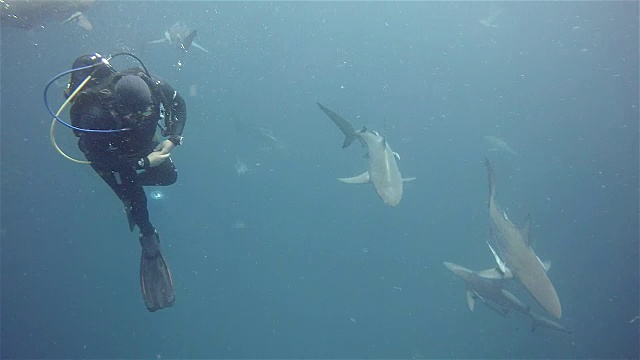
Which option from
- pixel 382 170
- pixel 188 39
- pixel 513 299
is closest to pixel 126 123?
pixel 382 170

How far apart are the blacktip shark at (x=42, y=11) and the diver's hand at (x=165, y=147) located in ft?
38.9

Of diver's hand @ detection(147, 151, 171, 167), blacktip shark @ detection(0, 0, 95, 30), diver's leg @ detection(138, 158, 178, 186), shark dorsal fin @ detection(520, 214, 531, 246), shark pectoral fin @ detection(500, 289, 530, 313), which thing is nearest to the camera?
diver's hand @ detection(147, 151, 171, 167)

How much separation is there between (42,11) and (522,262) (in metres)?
16.5

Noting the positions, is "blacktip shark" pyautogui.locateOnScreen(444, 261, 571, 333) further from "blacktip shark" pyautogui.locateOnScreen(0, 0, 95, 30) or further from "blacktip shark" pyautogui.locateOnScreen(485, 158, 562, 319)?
"blacktip shark" pyautogui.locateOnScreen(0, 0, 95, 30)

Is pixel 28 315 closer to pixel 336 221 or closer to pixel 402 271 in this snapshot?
pixel 336 221

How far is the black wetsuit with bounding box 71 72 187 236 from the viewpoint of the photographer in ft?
11.1

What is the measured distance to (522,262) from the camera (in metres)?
6.75

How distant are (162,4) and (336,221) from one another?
25.9m

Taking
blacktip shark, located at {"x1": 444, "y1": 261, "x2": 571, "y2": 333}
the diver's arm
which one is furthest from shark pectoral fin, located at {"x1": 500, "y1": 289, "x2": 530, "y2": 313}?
the diver's arm

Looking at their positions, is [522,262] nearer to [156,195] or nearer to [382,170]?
[382,170]

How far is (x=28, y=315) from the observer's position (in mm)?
23594

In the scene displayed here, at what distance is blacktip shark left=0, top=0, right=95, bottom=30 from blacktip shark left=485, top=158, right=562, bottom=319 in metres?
14.4

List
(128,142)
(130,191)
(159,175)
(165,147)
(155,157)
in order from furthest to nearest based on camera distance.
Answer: (159,175) < (130,191) < (165,147) < (155,157) < (128,142)

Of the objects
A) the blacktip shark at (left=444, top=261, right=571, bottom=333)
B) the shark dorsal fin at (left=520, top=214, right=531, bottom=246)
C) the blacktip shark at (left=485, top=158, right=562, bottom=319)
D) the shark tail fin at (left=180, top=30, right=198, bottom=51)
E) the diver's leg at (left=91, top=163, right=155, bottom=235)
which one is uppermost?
the diver's leg at (left=91, top=163, right=155, bottom=235)
